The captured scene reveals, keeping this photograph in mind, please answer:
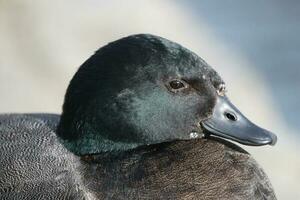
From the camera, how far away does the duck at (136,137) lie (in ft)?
10.6

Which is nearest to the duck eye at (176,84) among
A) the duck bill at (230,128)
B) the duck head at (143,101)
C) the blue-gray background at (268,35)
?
the duck head at (143,101)

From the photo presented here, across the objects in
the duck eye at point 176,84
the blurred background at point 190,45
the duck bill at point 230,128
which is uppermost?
the duck eye at point 176,84

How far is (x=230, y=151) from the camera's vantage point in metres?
3.44

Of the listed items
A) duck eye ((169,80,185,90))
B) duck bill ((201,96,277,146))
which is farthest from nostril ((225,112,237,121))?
duck eye ((169,80,185,90))

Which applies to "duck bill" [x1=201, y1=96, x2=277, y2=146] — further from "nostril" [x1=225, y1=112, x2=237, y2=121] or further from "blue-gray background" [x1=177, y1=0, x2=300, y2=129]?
"blue-gray background" [x1=177, y1=0, x2=300, y2=129]

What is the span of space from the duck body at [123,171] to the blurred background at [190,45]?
1.97 metres

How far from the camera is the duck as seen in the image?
10.6ft

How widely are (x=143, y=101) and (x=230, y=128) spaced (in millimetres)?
278

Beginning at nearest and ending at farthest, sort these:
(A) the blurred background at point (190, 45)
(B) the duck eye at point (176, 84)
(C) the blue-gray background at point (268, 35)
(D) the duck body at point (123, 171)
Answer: (D) the duck body at point (123, 171)
(B) the duck eye at point (176, 84)
(A) the blurred background at point (190, 45)
(C) the blue-gray background at point (268, 35)

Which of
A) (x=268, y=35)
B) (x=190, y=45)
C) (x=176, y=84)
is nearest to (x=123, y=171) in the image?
(x=176, y=84)

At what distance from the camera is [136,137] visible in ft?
10.9

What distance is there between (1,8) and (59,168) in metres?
4.03

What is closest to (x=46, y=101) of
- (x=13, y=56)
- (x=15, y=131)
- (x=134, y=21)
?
(x=13, y=56)

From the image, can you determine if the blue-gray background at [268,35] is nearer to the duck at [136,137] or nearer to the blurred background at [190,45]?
the blurred background at [190,45]
